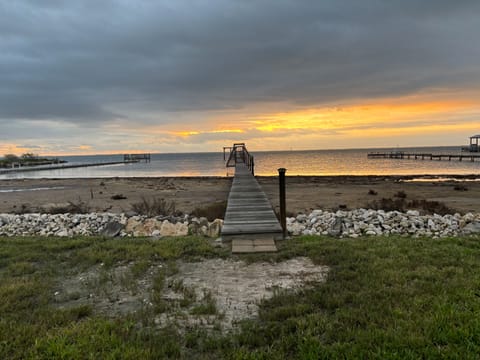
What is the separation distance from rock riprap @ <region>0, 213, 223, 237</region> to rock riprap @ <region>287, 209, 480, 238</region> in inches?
82.7

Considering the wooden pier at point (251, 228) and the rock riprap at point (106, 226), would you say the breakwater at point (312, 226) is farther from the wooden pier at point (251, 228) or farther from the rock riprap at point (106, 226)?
the wooden pier at point (251, 228)

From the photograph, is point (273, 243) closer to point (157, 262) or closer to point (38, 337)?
point (157, 262)

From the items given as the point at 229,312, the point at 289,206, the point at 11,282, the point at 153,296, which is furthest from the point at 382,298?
the point at 289,206

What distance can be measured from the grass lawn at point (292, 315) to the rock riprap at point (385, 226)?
207cm

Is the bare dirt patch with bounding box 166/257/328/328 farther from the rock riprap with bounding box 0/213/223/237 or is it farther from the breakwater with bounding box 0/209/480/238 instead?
the rock riprap with bounding box 0/213/223/237

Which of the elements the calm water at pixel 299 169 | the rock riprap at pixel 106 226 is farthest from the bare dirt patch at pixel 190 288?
the calm water at pixel 299 169

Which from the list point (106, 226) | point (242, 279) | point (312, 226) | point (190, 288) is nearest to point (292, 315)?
point (242, 279)

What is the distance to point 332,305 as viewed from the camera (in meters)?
2.99

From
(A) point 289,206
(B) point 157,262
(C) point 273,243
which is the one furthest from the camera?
(A) point 289,206

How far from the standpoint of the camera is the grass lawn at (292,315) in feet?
7.64

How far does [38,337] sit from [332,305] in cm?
252

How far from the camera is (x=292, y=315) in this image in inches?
112

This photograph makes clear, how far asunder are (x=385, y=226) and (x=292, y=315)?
16.6ft

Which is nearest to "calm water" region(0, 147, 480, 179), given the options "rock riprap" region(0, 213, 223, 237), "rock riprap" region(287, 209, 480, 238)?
"rock riprap" region(0, 213, 223, 237)
